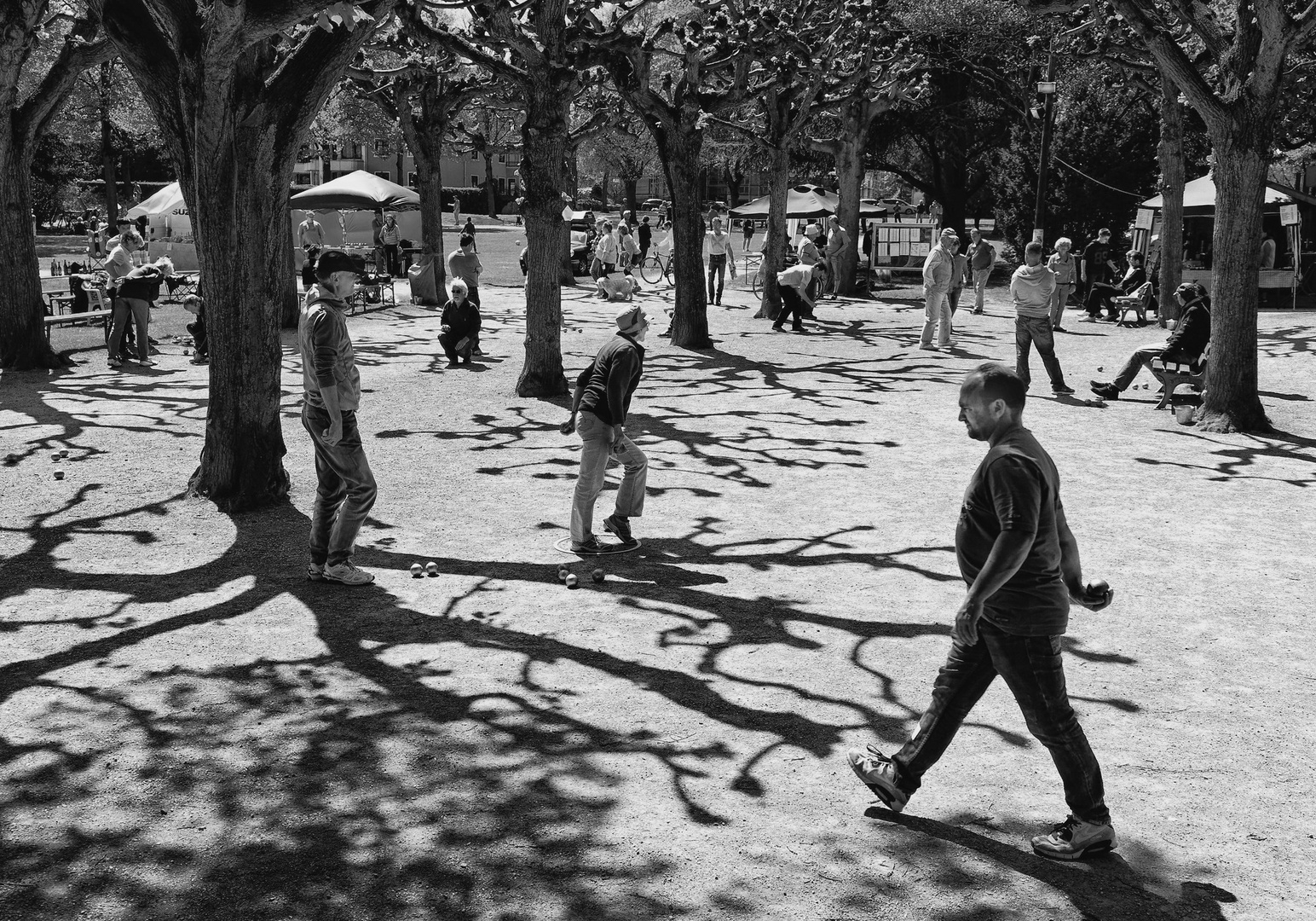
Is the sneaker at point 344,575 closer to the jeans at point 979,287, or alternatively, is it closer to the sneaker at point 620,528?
the sneaker at point 620,528

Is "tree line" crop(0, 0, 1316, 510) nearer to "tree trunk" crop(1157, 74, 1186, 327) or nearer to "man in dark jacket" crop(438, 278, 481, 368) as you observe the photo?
"tree trunk" crop(1157, 74, 1186, 327)

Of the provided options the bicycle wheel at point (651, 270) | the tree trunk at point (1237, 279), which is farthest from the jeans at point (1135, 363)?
the bicycle wheel at point (651, 270)

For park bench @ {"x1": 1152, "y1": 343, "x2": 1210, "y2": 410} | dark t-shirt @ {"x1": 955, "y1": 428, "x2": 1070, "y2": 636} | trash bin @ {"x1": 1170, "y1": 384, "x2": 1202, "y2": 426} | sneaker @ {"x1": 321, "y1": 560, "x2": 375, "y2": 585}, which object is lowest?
sneaker @ {"x1": 321, "y1": 560, "x2": 375, "y2": 585}

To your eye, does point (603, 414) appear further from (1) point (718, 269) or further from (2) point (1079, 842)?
(1) point (718, 269)

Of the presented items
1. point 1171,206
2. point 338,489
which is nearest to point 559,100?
point 338,489

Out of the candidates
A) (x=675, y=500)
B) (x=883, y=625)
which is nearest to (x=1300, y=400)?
(x=675, y=500)

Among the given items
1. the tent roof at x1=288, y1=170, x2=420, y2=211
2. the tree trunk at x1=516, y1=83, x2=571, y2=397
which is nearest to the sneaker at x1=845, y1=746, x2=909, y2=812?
the tree trunk at x1=516, y1=83, x2=571, y2=397

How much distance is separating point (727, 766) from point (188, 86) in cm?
636

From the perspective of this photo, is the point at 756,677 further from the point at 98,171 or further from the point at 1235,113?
the point at 98,171

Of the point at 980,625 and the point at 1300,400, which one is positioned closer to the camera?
the point at 980,625

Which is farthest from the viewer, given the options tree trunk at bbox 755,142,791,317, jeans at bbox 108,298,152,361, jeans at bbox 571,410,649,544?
tree trunk at bbox 755,142,791,317

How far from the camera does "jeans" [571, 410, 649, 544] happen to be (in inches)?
299

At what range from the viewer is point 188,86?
8.42 m

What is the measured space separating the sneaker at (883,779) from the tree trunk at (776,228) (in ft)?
61.3
